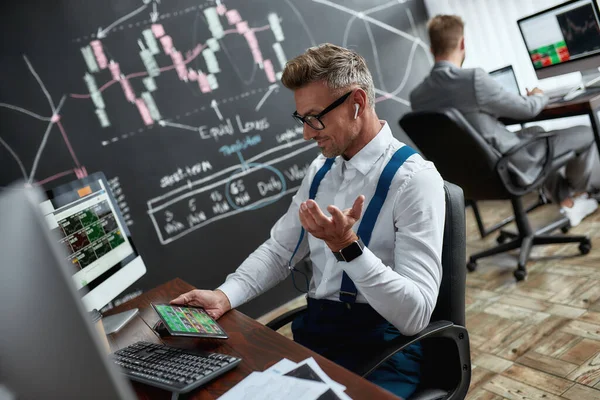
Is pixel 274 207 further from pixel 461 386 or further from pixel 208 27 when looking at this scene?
pixel 461 386

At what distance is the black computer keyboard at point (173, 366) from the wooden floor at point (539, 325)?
121cm

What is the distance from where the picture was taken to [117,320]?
169 cm

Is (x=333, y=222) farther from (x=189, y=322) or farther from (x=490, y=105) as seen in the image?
(x=490, y=105)

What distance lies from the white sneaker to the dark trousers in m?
2.21

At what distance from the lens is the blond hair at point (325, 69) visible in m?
1.48

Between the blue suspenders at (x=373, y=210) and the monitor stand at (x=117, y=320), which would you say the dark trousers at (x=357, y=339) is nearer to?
the blue suspenders at (x=373, y=210)

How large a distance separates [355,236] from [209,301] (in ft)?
1.74

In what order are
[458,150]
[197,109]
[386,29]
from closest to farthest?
[458,150] < [197,109] < [386,29]

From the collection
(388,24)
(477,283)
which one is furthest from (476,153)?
(388,24)

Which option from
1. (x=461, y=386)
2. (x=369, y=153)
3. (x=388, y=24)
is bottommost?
(x=461, y=386)

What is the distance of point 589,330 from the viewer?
2.18 metres

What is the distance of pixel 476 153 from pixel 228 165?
54.3 inches

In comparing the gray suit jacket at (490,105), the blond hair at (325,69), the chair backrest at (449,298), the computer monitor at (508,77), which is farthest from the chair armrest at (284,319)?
the computer monitor at (508,77)

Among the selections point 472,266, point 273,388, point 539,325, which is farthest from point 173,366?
point 472,266
